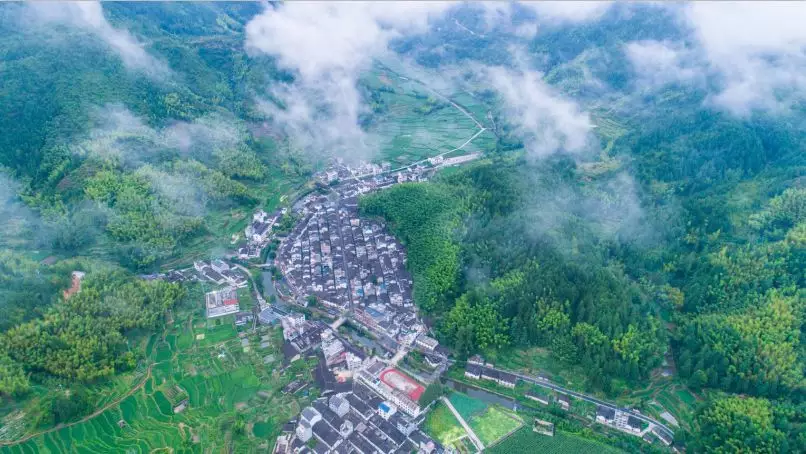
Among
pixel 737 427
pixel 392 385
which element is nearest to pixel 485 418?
pixel 392 385

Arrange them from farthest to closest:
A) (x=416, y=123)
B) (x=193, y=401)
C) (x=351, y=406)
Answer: (x=416, y=123), (x=193, y=401), (x=351, y=406)

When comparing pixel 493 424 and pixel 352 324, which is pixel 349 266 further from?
pixel 493 424

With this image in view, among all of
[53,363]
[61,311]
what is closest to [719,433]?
[53,363]

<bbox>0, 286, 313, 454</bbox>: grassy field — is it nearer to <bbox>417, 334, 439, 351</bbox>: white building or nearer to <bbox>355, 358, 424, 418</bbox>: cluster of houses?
<bbox>355, 358, 424, 418</bbox>: cluster of houses

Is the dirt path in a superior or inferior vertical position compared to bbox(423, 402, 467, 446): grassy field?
inferior

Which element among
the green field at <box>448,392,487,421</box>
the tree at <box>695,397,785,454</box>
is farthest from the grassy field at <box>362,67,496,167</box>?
the tree at <box>695,397,785,454</box>
